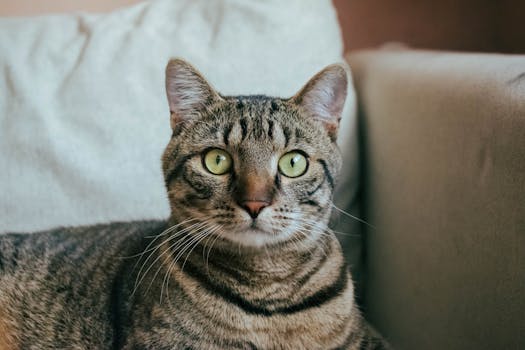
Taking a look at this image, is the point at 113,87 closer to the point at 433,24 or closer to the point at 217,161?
the point at 217,161

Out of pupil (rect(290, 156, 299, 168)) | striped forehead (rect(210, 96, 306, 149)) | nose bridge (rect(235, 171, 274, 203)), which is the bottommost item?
nose bridge (rect(235, 171, 274, 203))

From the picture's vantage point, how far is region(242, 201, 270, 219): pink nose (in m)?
0.78

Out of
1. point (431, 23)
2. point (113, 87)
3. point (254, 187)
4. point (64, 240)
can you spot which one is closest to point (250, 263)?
point (254, 187)

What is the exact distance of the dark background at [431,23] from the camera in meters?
1.74

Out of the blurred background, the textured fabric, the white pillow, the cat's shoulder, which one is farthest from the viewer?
the blurred background

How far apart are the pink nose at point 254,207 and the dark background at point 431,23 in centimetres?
116

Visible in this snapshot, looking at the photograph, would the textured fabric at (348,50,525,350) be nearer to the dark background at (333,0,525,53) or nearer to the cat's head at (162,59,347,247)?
the cat's head at (162,59,347,247)

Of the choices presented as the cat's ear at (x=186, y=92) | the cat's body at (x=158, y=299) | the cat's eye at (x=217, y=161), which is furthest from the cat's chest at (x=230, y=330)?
the cat's ear at (x=186, y=92)

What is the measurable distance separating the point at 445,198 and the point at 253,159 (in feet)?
Result: 1.30

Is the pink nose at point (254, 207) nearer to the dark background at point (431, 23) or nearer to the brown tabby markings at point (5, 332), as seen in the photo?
the brown tabby markings at point (5, 332)

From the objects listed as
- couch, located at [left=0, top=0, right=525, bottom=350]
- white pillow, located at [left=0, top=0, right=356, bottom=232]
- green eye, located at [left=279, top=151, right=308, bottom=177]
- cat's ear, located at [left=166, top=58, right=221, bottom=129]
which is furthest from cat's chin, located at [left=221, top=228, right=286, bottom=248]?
white pillow, located at [left=0, top=0, right=356, bottom=232]

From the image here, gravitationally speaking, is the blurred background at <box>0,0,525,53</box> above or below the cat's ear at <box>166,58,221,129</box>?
above

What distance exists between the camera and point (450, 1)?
1755mm

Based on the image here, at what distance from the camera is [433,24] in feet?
5.80
